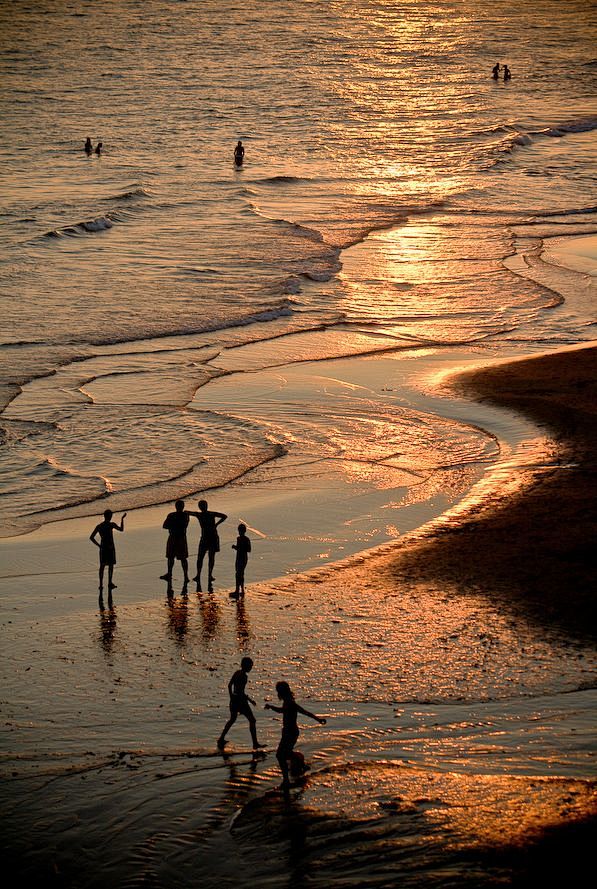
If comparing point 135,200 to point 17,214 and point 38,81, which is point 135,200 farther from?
point 38,81

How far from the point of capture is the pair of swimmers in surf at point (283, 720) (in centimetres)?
938

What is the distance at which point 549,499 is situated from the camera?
16.3m

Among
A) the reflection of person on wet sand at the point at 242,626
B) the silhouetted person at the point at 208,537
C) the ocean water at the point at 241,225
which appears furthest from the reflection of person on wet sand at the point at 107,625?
the ocean water at the point at 241,225

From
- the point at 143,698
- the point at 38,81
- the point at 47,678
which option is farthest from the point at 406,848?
the point at 38,81

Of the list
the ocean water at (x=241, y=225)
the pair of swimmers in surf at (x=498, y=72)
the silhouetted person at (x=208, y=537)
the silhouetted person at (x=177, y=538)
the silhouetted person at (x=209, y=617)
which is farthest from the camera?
the pair of swimmers in surf at (x=498, y=72)

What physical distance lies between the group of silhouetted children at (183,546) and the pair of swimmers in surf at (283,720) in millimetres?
3360

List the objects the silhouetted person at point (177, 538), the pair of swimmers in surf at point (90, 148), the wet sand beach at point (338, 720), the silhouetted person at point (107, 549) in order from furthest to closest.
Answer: the pair of swimmers in surf at point (90, 148) < the silhouetted person at point (177, 538) < the silhouetted person at point (107, 549) < the wet sand beach at point (338, 720)

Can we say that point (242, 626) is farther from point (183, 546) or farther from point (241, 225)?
point (241, 225)

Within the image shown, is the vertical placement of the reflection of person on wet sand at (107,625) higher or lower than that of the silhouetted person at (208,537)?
lower

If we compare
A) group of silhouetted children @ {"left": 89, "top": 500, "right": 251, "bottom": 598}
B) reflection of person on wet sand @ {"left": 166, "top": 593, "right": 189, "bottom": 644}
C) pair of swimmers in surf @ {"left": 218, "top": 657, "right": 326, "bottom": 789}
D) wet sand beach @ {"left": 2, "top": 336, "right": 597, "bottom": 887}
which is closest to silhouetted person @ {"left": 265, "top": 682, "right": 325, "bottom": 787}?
pair of swimmers in surf @ {"left": 218, "top": 657, "right": 326, "bottom": 789}

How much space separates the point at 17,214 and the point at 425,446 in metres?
26.0

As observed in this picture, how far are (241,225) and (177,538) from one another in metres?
27.4

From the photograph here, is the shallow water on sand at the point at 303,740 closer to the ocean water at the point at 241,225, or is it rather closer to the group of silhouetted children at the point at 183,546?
the group of silhouetted children at the point at 183,546

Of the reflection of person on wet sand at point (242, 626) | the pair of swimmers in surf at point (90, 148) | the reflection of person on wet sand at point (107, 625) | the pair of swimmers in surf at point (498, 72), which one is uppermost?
the pair of swimmers in surf at point (498, 72)
